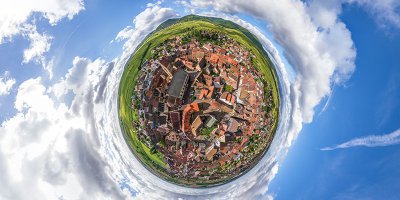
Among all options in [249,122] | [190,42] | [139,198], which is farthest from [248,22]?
[139,198]

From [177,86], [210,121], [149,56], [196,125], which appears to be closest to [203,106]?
[210,121]

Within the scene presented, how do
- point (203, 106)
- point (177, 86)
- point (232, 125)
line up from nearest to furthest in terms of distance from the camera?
point (177, 86)
point (203, 106)
point (232, 125)

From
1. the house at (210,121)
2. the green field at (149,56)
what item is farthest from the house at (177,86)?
the green field at (149,56)

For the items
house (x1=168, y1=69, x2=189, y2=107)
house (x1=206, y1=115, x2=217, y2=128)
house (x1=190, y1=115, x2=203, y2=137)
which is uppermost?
house (x1=168, y1=69, x2=189, y2=107)

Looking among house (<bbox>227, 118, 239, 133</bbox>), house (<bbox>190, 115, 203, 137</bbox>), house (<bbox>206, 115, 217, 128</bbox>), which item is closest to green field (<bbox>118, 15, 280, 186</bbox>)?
house (<bbox>227, 118, 239, 133</bbox>)

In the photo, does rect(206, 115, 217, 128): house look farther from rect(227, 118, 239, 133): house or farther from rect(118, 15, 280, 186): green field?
rect(118, 15, 280, 186): green field

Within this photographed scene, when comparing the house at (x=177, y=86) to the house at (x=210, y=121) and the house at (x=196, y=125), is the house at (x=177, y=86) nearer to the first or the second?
the house at (x=196, y=125)

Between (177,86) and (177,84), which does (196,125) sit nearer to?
(177,86)
